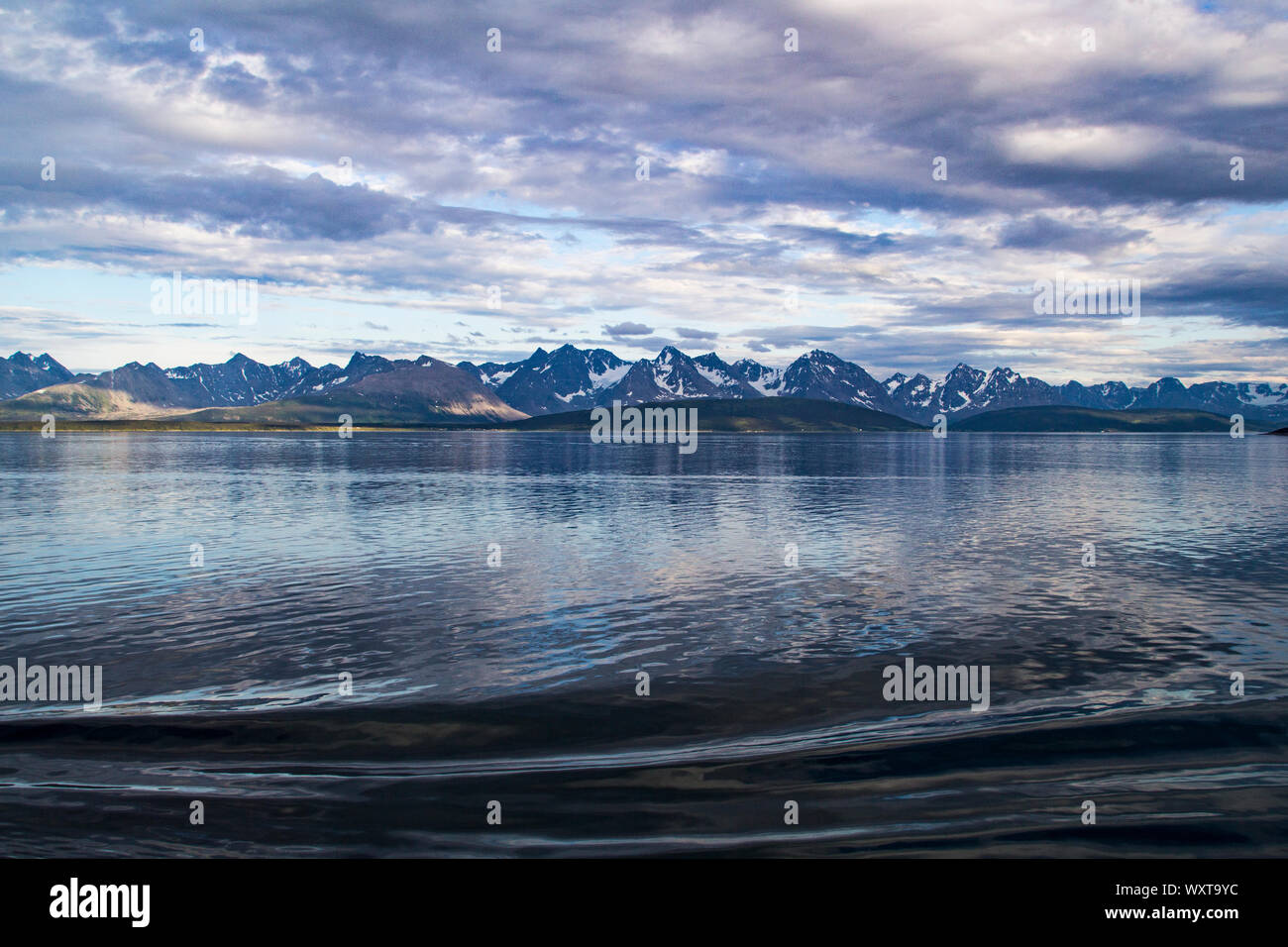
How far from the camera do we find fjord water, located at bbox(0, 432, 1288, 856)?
593 inches

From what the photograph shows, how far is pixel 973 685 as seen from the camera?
22.9m

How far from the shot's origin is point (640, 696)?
72.1 feet

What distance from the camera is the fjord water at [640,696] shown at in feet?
49.4

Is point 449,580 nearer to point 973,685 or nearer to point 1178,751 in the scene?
point 973,685

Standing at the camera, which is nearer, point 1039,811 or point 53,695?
point 1039,811
